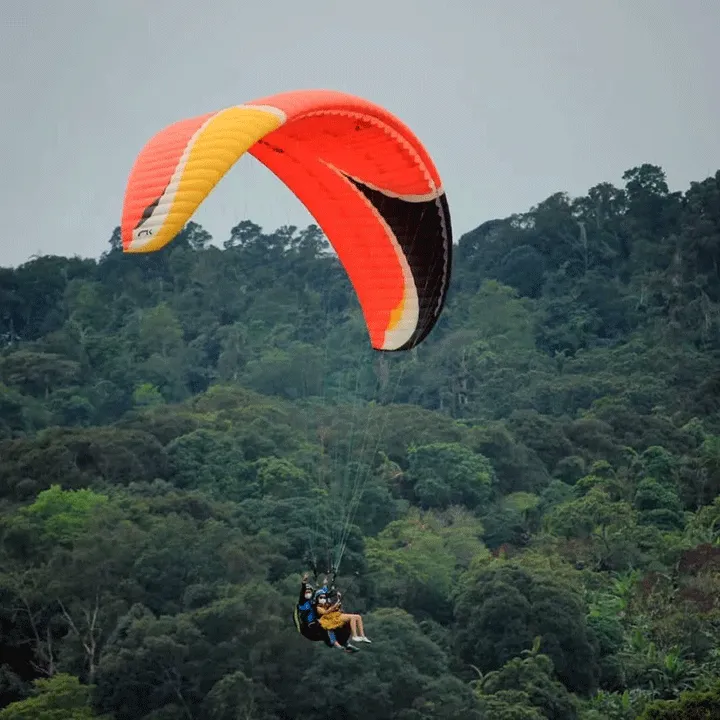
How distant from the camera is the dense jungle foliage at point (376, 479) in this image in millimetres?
32219

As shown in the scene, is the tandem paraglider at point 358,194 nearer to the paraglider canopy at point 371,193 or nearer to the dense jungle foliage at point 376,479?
the paraglider canopy at point 371,193

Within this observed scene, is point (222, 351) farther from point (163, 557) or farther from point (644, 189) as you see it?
point (163, 557)

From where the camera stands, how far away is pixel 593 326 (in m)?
63.1

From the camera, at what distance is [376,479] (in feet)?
147

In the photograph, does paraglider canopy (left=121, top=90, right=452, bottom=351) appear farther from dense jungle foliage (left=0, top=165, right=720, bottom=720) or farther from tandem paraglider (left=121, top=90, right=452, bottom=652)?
Answer: dense jungle foliage (left=0, top=165, right=720, bottom=720)

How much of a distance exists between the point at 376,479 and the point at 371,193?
25.5 meters

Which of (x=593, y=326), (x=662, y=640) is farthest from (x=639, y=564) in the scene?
(x=593, y=326)

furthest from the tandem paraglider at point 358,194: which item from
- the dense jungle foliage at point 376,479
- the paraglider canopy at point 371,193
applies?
the dense jungle foliage at point 376,479

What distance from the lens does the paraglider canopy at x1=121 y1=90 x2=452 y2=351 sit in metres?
18.2

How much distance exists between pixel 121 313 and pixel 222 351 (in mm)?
6878

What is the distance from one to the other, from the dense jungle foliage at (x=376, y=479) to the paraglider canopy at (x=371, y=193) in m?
2.20

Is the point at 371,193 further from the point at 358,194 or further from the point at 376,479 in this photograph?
the point at 376,479

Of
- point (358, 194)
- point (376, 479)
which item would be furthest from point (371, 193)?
point (376, 479)

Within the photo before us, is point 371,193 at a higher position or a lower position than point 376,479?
higher
